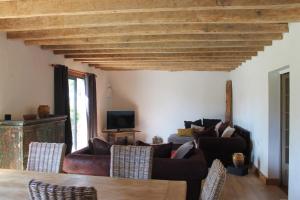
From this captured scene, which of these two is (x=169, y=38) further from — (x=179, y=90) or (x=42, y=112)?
(x=179, y=90)

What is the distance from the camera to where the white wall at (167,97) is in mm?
8891

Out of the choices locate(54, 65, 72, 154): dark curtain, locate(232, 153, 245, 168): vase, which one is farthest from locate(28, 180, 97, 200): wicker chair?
locate(232, 153, 245, 168): vase

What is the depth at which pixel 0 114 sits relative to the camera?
4.23m

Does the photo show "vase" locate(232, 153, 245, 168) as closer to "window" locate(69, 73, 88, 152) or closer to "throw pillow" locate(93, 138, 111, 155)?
"throw pillow" locate(93, 138, 111, 155)

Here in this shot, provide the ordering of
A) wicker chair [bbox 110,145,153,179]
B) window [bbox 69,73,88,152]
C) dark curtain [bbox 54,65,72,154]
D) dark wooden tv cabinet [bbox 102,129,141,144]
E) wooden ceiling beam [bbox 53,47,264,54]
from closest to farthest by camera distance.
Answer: wicker chair [bbox 110,145,153,179] → wooden ceiling beam [bbox 53,47,264,54] → dark curtain [bbox 54,65,72,154] → window [bbox 69,73,88,152] → dark wooden tv cabinet [bbox 102,129,141,144]

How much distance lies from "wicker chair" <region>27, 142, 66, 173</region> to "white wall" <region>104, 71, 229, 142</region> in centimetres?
618

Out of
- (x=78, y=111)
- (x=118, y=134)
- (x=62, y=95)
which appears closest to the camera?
(x=62, y=95)

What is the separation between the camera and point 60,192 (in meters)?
1.40

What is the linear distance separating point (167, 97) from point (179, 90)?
1.38 ft

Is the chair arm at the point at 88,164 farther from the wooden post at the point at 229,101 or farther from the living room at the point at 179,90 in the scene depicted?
the wooden post at the point at 229,101

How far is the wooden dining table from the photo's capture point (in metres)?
2.06

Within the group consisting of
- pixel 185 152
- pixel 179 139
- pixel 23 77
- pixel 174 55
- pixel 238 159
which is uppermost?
pixel 174 55

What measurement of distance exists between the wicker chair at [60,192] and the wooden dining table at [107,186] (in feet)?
2.08

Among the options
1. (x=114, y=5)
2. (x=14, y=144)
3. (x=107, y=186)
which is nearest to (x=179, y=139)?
(x=14, y=144)
